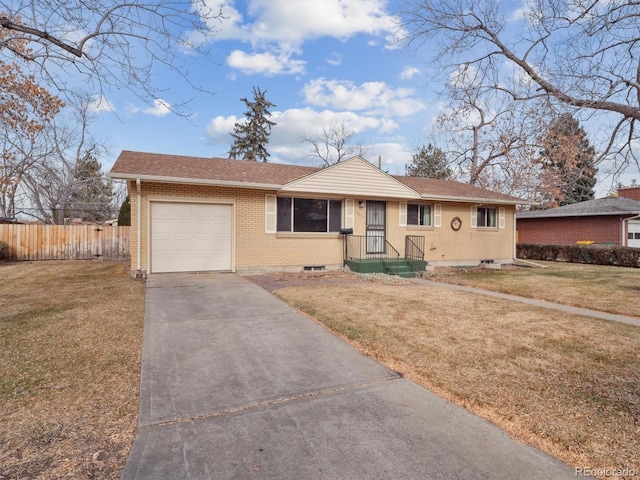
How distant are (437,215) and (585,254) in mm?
8588

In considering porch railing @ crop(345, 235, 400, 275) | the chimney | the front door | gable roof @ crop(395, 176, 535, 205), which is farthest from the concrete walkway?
the chimney

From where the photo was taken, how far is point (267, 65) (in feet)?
32.4

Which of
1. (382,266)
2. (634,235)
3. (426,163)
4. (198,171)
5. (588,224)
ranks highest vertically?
A: (426,163)

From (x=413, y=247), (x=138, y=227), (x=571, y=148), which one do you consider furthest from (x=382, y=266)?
(x=138, y=227)

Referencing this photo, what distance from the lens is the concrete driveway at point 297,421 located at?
88.8 inches

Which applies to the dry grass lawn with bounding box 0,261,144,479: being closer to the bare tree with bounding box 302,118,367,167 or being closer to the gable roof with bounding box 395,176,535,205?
the gable roof with bounding box 395,176,535,205

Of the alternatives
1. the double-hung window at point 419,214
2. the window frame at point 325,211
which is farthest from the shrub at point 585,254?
the window frame at point 325,211

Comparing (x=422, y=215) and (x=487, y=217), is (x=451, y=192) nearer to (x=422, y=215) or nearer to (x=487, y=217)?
(x=422, y=215)

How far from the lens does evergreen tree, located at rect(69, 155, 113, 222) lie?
23.3 metres

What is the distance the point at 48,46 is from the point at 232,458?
6586 millimetres

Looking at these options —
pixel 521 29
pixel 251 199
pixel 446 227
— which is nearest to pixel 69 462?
pixel 251 199

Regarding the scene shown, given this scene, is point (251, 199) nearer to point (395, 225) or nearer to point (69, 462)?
point (395, 225)

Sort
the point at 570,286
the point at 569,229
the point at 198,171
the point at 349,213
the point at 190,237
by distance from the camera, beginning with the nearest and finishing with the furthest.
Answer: the point at 570,286 < the point at 190,237 < the point at 198,171 < the point at 349,213 < the point at 569,229

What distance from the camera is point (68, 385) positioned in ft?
11.0
